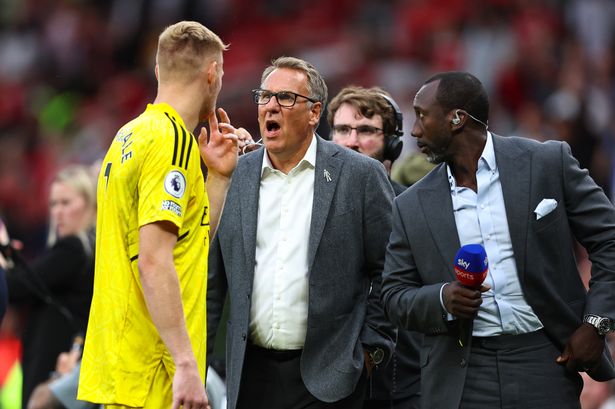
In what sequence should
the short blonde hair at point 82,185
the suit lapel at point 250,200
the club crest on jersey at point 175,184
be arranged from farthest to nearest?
the short blonde hair at point 82,185 < the suit lapel at point 250,200 < the club crest on jersey at point 175,184

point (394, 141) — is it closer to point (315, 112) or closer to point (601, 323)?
point (315, 112)

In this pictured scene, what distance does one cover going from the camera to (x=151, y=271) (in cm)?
446

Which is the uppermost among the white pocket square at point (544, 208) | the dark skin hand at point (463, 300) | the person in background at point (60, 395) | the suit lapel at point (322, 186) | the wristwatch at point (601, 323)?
the suit lapel at point (322, 186)

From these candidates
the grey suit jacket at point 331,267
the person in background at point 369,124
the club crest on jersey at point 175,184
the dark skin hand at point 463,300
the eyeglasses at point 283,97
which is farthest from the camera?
the person in background at point 369,124

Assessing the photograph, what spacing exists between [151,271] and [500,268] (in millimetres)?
1431

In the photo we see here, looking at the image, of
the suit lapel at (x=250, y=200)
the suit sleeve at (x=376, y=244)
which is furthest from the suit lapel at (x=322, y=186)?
the suit lapel at (x=250, y=200)

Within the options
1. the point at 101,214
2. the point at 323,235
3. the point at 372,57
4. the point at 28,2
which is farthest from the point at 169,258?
the point at 28,2

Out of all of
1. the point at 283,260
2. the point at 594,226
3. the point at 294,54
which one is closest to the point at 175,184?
the point at 283,260

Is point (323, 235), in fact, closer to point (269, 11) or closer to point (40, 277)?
point (40, 277)

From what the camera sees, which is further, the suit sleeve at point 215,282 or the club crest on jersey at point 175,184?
the suit sleeve at point 215,282

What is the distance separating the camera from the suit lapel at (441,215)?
498cm

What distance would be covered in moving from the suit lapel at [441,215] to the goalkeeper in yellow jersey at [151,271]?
95 centimetres

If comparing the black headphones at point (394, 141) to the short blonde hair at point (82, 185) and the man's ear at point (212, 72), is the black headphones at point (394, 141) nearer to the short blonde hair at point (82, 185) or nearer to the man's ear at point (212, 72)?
the man's ear at point (212, 72)

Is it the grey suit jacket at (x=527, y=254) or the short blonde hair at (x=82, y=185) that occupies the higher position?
the short blonde hair at (x=82, y=185)
